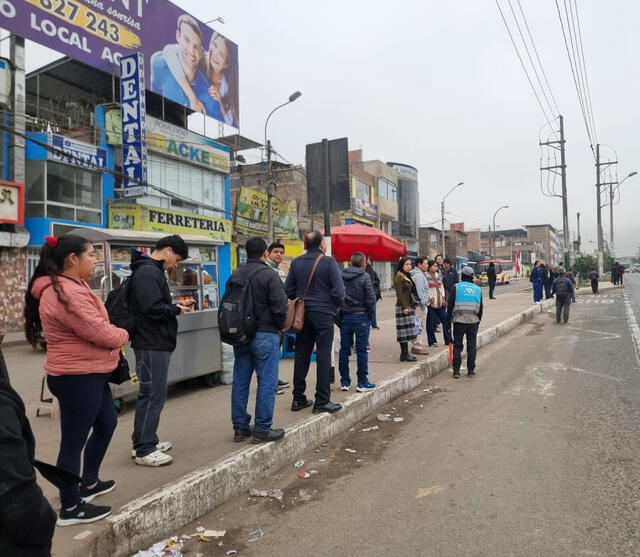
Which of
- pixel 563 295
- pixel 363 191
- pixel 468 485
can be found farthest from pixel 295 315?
pixel 363 191

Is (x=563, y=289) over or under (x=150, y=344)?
over

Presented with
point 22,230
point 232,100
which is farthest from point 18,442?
point 232,100

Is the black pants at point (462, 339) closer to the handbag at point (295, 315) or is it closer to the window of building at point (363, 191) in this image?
the handbag at point (295, 315)

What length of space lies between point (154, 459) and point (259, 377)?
104 cm

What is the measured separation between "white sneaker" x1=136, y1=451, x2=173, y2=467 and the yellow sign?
12.7 m

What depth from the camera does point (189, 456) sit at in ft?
13.4

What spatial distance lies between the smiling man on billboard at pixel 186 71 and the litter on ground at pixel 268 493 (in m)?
20.9

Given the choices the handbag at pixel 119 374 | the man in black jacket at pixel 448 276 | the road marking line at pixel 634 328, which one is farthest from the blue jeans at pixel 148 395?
the man in black jacket at pixel 448 276

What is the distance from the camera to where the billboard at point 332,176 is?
6605 millimetres

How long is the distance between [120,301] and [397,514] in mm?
2551

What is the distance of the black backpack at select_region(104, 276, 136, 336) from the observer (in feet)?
12.4

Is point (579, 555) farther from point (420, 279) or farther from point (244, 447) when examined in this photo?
point (420, 279)

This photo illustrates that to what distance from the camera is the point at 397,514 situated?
10.8 feet

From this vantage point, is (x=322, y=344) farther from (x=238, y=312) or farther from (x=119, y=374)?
(x=119, y=374)
